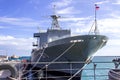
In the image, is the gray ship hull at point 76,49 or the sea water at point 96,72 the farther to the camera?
the gray ship hull at point 76,49

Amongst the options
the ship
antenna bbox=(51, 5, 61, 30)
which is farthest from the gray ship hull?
antenna bbox=(51, 5, 61, 30)

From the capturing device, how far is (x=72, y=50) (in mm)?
22328

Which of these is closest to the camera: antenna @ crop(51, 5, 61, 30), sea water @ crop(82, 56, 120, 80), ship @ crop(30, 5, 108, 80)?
sea water @ crop(82, 56, 120, 80)

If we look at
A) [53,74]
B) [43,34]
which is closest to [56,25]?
[43,34]

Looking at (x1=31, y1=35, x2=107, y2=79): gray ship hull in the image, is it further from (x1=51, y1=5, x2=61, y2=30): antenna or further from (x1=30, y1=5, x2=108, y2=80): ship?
(x1=51, y1=5, x2=61, y2=30): antenna

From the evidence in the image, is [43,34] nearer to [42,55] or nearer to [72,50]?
Answer: [42,55]

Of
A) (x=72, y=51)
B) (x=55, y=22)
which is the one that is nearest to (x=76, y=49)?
(x=72, y=51)

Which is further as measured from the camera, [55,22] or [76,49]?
[55,22]

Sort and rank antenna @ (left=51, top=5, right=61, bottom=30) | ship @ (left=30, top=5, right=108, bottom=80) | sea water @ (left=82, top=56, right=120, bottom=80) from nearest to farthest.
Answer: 1. sea water @ (left=82, top=56, right=120, bottom=80)
2. ship @ (left=30, top=5, right=108, bottom=80)
3. antenna @ (left=51, top=5, right=61, bottom=30)

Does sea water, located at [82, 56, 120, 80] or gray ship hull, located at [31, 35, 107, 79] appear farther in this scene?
gray ship hull, located at [31, 35, 107, 79]

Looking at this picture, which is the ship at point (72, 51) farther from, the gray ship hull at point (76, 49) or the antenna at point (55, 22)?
the antenna at point (55, 22)

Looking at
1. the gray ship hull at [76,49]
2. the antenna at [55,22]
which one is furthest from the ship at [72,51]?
the antenna at [55,22]

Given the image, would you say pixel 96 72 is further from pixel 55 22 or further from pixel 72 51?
pixel 72 51

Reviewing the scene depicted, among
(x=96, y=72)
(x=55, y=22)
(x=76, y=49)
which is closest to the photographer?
(x=76, y=49)
